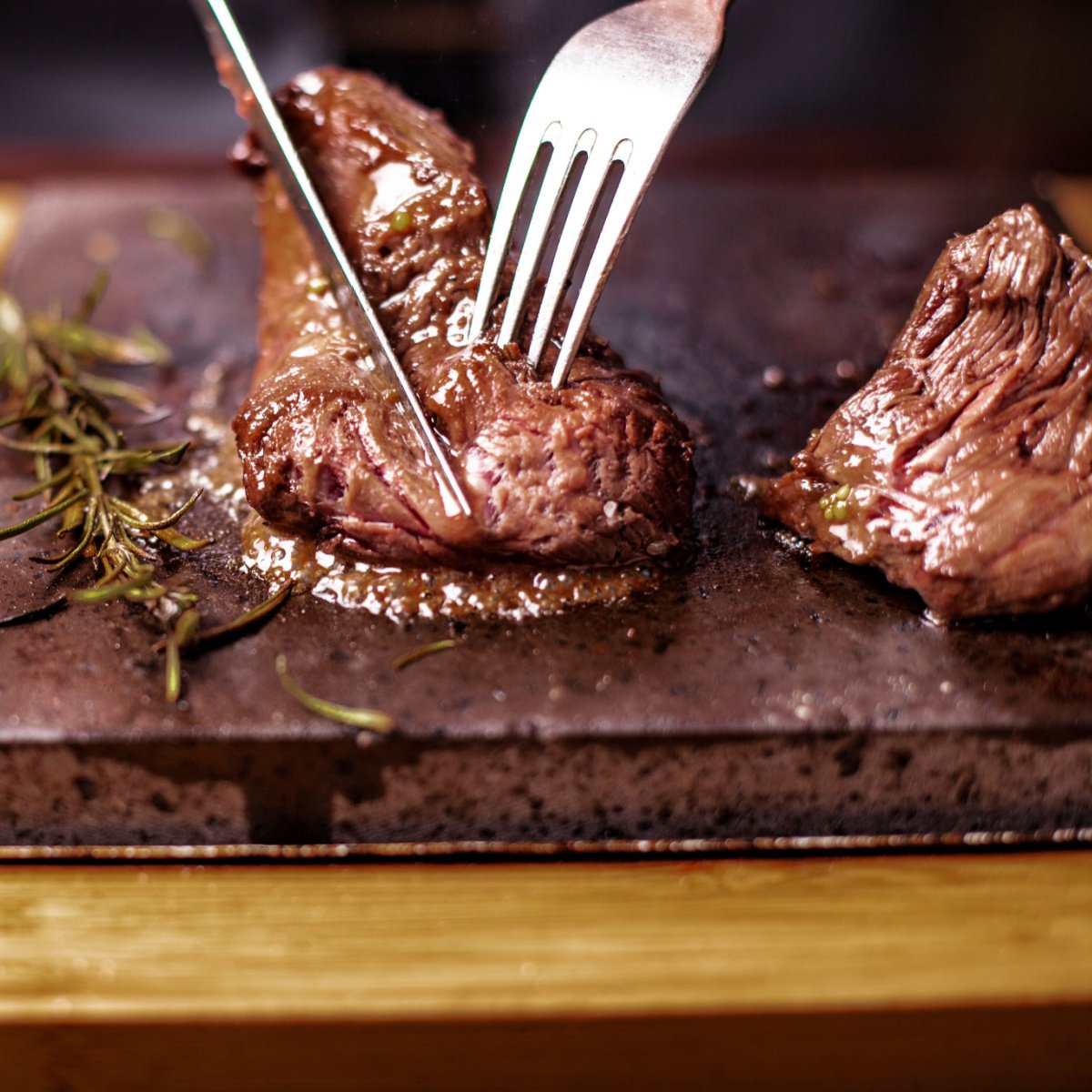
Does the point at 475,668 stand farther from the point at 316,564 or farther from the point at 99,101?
the point at 99,101

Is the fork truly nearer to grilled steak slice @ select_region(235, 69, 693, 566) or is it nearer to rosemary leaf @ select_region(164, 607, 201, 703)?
grilled steak slice @ select_region(235, 69, 693, 566)

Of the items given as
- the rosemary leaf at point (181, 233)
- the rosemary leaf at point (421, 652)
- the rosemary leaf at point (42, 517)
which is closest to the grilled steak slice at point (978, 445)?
the rosemary leaf at point (421, 652)

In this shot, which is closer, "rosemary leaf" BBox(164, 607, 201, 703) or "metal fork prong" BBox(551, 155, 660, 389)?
"rosemary leaf" BBox(164, 607, 201, 703)

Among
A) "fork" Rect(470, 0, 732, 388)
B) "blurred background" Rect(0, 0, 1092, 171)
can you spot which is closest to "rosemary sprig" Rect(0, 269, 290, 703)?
"fork" Rect(470, 0, 732, 388)

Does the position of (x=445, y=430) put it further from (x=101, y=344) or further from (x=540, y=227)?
(x=101, y=344)

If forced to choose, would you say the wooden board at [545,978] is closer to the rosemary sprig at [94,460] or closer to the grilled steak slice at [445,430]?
the rosemary sprig at [94,460]

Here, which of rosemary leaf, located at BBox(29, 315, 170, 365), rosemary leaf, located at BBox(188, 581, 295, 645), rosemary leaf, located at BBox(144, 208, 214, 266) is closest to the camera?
rosemary leaf, located at BBox(188, 581, 295, 645)

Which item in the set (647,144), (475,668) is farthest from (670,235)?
(475,668)
